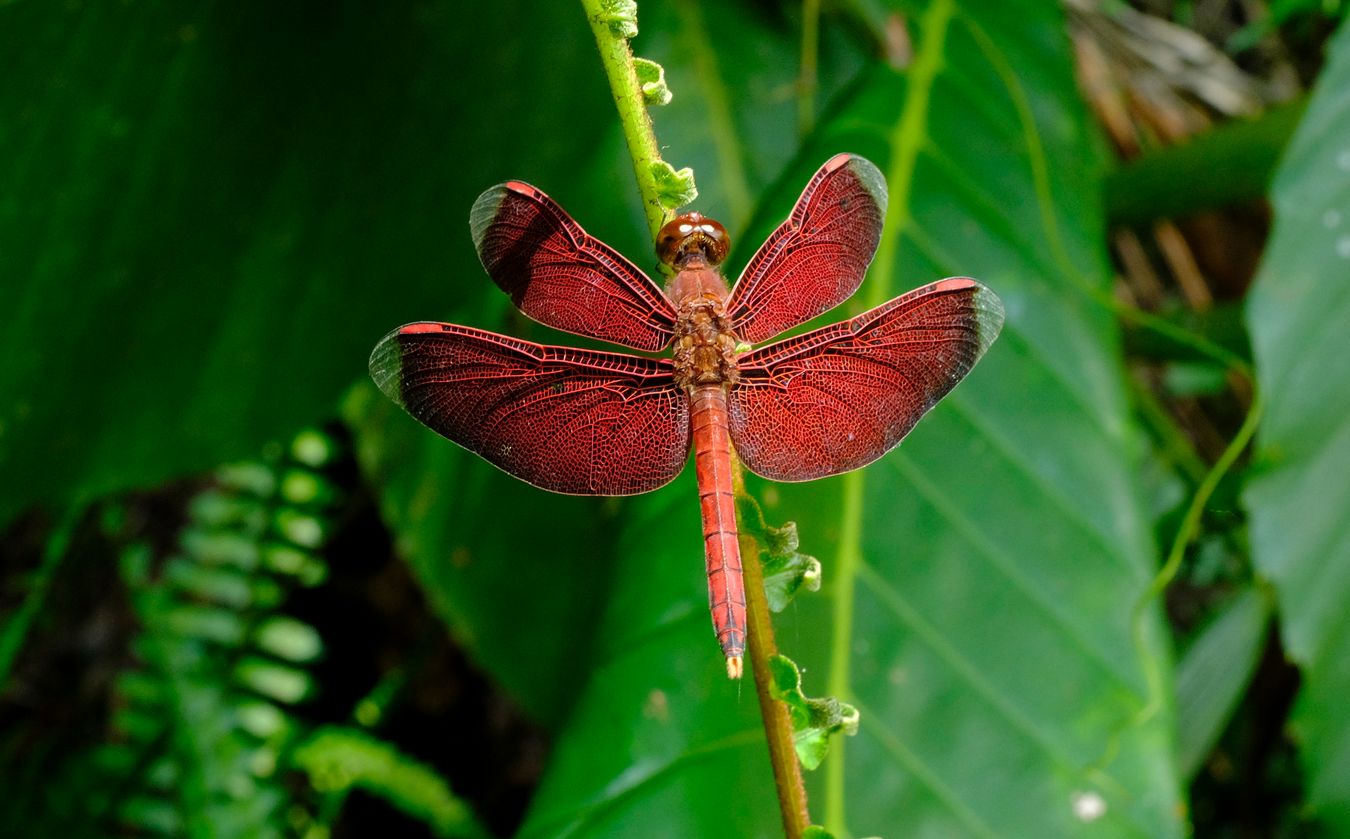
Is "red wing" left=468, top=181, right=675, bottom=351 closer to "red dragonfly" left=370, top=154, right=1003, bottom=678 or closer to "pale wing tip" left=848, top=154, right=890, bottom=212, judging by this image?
"red dragonfly" left=370, top=154, right=1003, bottom=678

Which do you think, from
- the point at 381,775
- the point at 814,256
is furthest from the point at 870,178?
A: the point at 381,775

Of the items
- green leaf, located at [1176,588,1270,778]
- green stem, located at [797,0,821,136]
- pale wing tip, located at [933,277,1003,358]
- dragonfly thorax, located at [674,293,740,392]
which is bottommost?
green leaf, located at [1176,588,1270,778]

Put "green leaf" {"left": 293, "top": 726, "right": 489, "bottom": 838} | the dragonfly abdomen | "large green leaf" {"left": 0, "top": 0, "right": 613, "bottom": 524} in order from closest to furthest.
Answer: the dragonfly abdomen → "large green leaf" {"left": 0, "top": 0, "right": 613, "bottom": 524} → "green leaf" {"left": 293, "top": 726, "right": 489, "bottom": 838}

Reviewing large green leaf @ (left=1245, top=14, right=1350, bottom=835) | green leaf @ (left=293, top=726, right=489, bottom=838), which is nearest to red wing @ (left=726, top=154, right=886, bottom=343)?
large green leaf @ (left=1245, top=14, right=1350, bottom=835)

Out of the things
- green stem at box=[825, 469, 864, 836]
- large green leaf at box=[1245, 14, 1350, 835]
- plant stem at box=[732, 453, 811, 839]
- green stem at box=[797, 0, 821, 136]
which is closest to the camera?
plant stem at box=[732, 453, 811, 839]

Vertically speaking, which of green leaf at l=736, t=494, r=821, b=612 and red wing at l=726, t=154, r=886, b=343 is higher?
red wing at l=726, t=154, r=886, b=343

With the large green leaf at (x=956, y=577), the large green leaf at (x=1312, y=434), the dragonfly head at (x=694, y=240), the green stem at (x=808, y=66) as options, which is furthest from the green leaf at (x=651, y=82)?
the green stem at (x=808, y=66)

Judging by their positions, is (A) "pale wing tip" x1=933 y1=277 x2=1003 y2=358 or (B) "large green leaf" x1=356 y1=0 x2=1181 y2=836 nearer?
(A) "pale wing tip" x1=933 y1=277 x2=1003 y2=358
